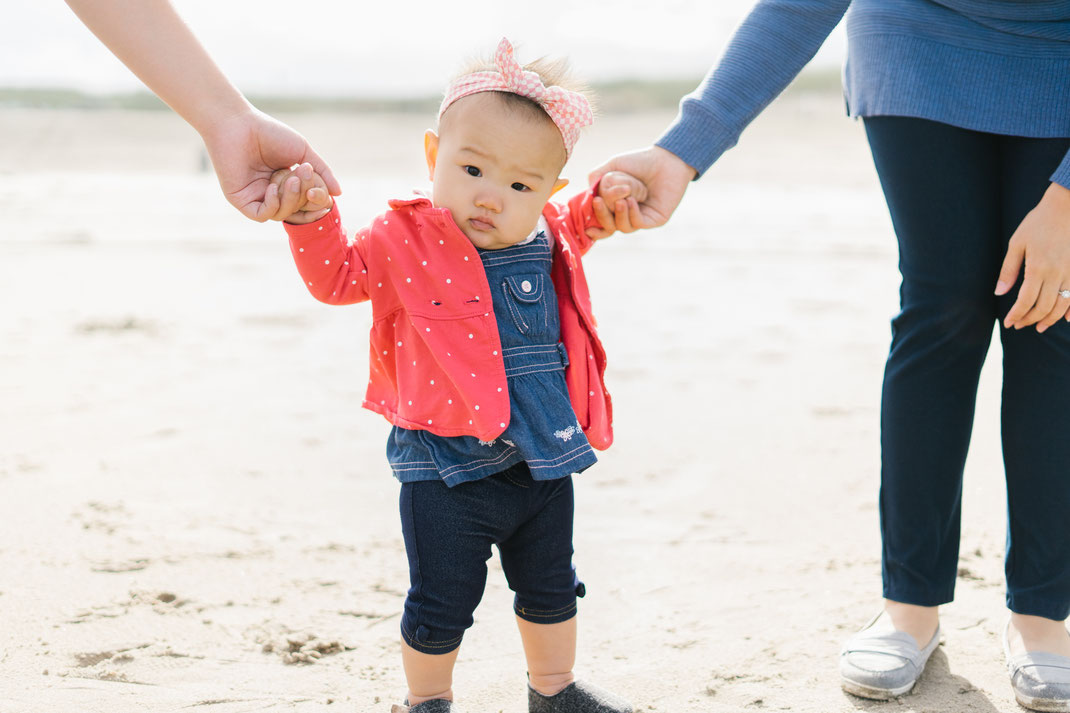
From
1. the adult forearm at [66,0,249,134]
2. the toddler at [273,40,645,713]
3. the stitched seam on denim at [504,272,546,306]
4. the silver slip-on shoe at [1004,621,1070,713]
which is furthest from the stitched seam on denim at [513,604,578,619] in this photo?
the adult forearm at [66,0,249,134]

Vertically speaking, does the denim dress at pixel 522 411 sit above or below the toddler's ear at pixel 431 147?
below

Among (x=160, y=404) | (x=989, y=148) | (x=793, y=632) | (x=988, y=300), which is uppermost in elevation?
(x=989, y=148)

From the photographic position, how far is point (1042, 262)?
187cm

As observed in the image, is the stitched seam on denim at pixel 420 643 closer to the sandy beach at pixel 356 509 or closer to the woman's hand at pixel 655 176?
the sandy beach at pixel 356 509

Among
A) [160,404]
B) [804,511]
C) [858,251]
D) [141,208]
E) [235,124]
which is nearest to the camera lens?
[235,124]

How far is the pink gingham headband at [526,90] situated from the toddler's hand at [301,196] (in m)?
0.29

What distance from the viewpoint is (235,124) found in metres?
1.72

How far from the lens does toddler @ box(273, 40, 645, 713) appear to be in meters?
1.75

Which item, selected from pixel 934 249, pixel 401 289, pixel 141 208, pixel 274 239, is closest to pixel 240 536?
pixel 401 289

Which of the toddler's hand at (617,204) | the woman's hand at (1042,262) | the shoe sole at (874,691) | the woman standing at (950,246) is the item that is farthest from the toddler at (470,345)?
the woman's hand at (1042,262)

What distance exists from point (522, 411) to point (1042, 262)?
966 millimetres

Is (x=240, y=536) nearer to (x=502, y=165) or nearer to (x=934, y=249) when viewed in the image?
(x=502, y=165)

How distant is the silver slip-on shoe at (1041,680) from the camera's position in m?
1.97

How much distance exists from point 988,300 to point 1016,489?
39 cm
